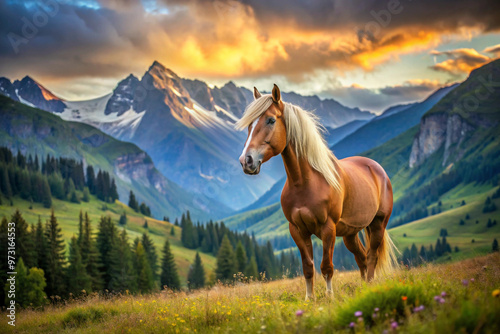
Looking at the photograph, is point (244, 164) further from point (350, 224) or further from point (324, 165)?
point (350, 224)

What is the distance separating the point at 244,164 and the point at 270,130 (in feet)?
3.84

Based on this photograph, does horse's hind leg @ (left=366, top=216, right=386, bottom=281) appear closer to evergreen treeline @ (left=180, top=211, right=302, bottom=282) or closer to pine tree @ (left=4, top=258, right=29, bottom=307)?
evergreen treeline @ (left=180, top=211, right=302, bottom=282)

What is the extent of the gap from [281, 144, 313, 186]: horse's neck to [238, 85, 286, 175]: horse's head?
0.32m

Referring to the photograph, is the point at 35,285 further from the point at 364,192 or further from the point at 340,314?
the point at 340,314

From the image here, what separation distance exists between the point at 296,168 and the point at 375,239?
437 cm

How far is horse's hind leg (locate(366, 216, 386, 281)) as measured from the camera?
37.6 ft

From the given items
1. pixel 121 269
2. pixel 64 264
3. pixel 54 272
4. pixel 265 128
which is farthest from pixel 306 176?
pixel 121 269

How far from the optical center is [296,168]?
29.0ft

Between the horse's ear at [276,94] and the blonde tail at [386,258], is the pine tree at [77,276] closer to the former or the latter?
the blonde tail at [386,258]

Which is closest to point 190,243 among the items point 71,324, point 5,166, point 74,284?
point 5,166

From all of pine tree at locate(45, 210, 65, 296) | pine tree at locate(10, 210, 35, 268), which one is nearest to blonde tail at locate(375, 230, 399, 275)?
pine tree at locate(45, 210, 65, 296)

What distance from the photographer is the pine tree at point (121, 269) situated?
65.5 m

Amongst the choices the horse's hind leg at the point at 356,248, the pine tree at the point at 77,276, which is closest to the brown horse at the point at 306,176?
the horse's hind leg at the point at 356,248

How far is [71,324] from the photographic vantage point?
33.4 ft
